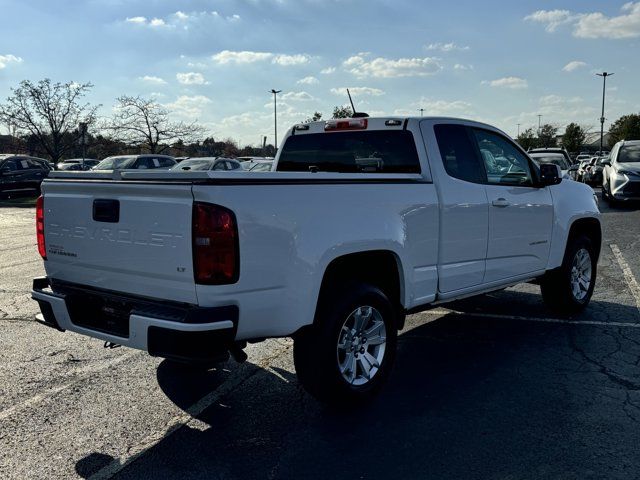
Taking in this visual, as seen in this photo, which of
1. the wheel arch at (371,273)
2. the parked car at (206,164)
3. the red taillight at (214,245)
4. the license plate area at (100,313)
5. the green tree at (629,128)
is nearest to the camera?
the red taillight at (214,245)

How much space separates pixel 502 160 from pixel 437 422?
2.68 meters

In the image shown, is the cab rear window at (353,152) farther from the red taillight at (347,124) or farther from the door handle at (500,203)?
the door handle at (500,203)

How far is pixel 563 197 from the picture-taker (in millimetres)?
5969

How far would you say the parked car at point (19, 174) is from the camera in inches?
933

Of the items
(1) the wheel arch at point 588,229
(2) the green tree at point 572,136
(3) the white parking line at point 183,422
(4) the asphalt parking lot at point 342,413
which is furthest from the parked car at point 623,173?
(2) the green tree at point 572,136

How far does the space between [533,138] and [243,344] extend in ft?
322

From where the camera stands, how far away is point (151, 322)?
3223 millimetres

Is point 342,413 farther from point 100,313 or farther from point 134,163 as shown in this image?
point 134,163

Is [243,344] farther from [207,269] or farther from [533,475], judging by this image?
[533,475]

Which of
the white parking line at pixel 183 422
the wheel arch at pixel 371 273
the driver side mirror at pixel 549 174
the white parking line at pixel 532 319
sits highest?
the driver side mirror at pixel 549 174

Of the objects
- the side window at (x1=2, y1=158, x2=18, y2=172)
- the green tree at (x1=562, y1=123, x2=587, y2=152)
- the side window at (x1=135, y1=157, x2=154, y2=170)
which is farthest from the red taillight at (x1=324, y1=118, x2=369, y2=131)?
the green tree at (x1=562, y1=123, x2=587, y2=152)

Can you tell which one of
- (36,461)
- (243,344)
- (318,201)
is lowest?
(36,461)

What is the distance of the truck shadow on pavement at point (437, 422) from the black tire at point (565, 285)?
0.93 metres

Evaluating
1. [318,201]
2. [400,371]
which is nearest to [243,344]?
[318,201]
